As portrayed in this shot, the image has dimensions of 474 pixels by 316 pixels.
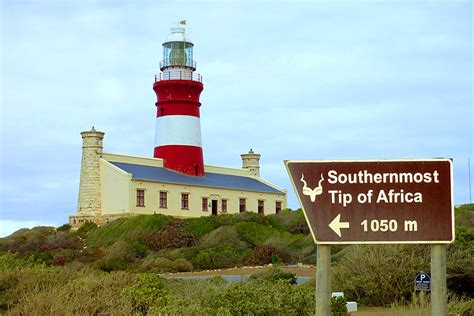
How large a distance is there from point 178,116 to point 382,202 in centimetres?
4132

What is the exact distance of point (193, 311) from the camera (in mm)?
9789

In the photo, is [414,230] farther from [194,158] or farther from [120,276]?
[194,158]

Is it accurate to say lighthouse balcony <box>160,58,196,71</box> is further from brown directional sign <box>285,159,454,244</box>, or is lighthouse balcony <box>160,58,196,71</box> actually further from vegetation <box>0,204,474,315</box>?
brown directional sign <box>285,159,454,244</box>

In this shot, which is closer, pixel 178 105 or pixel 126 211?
pixel 126 211

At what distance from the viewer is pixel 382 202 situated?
19.1ft

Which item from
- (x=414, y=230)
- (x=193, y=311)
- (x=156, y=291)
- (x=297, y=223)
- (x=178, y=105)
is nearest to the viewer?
(x=414, y=230)

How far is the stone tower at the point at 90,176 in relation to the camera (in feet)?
145

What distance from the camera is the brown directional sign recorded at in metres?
5.81

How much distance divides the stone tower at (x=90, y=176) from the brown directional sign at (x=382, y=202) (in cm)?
3924

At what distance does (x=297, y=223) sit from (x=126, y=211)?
9669 mm

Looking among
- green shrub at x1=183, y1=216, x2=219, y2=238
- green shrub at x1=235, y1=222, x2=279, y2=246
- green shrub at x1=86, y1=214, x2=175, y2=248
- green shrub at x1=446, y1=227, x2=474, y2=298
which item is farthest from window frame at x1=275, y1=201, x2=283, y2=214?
green shrub at x1=446, y1=227, x2=474, y2=298

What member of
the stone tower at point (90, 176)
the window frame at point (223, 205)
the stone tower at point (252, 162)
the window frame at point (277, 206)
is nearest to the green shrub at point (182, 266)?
the stone tower at point (90, 176)

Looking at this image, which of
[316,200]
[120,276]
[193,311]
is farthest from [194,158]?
[316,200]

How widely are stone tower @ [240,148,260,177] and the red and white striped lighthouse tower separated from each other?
735 centimetres
